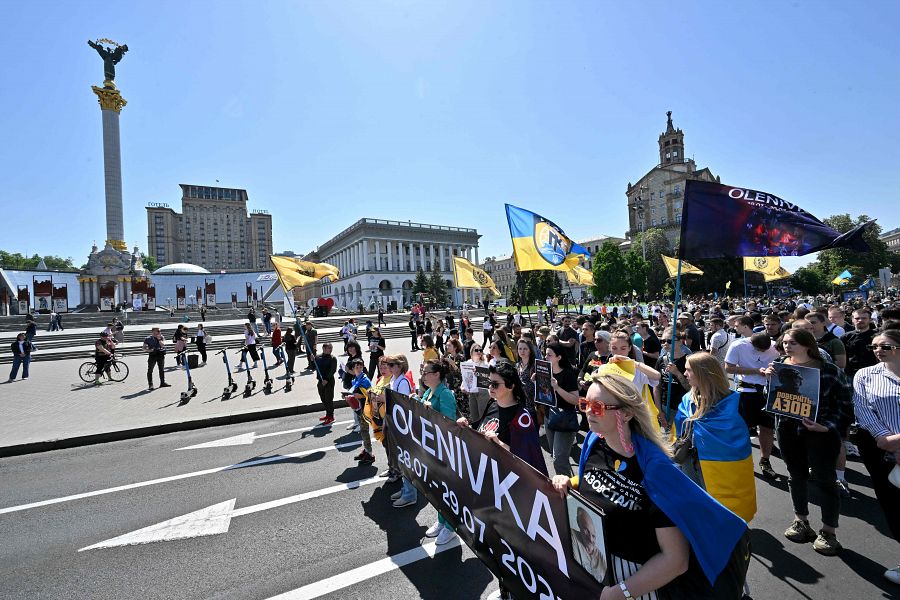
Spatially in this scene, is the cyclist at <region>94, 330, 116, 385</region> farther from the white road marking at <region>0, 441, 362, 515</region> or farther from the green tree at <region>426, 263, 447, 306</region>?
the green tree at <region>426, 263, 447, 306</region>

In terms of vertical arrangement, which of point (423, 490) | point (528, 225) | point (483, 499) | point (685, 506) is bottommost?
point (423, 490)

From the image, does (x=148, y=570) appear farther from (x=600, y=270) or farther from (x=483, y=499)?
(x=600, y=270)

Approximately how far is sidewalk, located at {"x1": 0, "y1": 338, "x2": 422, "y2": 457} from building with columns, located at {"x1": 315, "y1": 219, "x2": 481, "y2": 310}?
8270cm

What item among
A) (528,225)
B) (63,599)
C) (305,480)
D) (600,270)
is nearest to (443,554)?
(305,480)

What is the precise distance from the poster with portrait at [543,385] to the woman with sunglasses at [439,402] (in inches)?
57.2

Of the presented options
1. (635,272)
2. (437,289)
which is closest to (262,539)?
(635,272)

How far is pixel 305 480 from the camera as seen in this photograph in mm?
5871

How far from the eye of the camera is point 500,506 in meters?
2.80

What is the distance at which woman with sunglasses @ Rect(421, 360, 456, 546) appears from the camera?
4.19 metres

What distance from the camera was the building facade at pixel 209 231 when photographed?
143 meters

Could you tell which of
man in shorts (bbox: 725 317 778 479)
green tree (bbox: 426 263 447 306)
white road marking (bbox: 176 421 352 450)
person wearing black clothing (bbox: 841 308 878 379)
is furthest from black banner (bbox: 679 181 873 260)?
green tree (bbox: 426 263 447 306)

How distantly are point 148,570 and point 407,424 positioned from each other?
2.70 metres

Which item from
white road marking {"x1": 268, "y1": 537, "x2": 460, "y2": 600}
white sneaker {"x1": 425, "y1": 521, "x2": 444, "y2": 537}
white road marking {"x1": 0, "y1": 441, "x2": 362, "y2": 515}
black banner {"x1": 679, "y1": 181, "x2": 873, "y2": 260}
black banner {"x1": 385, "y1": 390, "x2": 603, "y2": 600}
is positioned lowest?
white road marking {"x1": 0, "y1": 441, "x2": 362, "y2": 515}

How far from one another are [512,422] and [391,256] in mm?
102878
